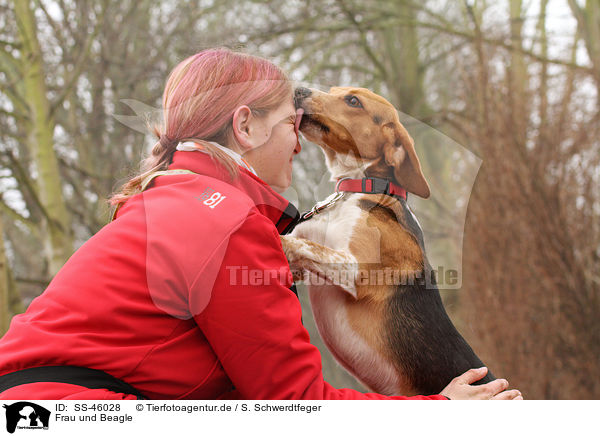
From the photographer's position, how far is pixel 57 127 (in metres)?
3.13

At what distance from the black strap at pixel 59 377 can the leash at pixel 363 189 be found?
569mm

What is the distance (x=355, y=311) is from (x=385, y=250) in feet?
0.53

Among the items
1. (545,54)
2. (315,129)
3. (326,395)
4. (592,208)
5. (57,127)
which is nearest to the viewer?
(326,395)

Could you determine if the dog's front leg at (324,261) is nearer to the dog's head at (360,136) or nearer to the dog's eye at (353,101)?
the dog's head at (360,136)

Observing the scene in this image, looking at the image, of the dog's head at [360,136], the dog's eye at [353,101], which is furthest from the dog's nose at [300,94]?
the dog's eye at [353,101]

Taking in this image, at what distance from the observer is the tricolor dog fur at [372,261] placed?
121 centimetres

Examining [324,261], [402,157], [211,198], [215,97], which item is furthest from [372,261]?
[215,97]

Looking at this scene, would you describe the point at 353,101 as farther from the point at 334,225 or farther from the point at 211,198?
the point at 211,198

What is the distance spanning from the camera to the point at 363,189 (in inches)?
50.2

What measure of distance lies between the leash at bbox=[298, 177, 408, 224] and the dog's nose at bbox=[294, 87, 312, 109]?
0.72ft

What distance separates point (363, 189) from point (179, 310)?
520 millimetres
